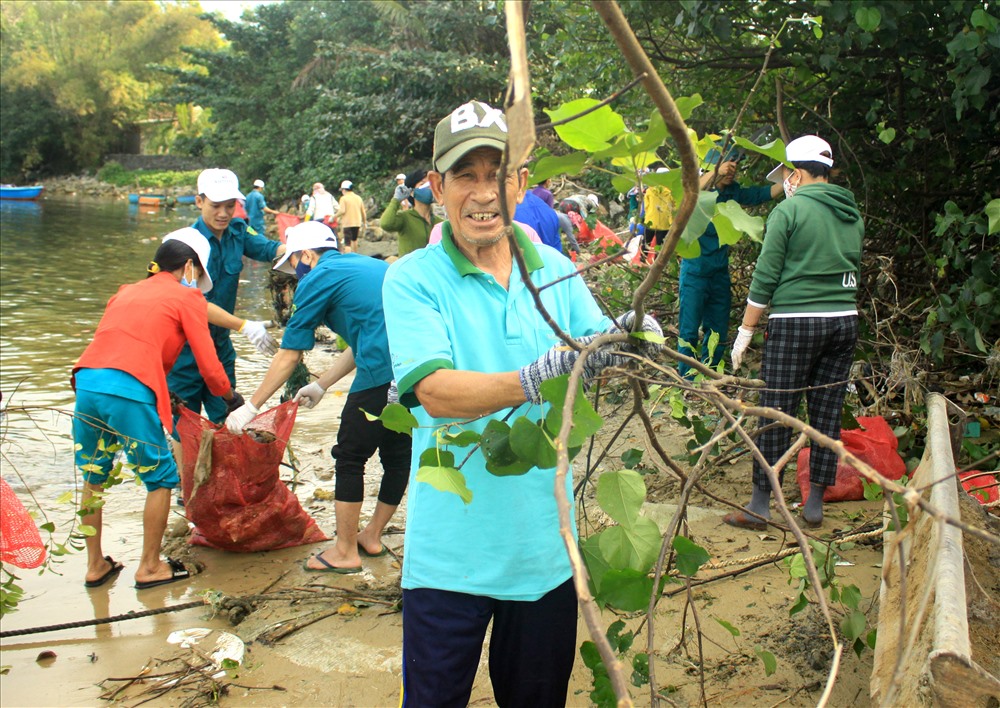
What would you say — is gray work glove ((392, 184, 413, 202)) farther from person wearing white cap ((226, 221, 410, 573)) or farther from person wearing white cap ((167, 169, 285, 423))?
person wearing white cap ((226, 221, 410, 573))

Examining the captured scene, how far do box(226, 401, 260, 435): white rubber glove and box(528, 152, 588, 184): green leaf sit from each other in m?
3.07

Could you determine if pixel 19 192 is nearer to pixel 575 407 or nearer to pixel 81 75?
pixel 81 75

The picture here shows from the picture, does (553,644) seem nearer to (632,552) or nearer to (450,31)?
(632,552)

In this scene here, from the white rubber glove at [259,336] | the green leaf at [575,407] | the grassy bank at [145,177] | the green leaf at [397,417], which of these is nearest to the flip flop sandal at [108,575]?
the white rubber glove at [259,336]

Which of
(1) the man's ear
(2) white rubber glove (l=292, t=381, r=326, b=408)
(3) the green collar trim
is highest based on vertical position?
(1) the man's ear

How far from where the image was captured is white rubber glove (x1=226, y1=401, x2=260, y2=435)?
13.8 ft

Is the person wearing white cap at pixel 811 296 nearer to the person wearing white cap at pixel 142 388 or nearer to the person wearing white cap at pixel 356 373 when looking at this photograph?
the person wearing white cap at pixel 356 373

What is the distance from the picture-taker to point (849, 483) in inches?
176

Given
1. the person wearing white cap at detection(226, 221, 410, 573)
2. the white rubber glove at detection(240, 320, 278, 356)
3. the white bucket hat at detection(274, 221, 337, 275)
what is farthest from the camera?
the white rubber glove at detection(240, 320, 278, 356)

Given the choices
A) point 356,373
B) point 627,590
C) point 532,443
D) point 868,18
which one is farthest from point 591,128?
point 868,18

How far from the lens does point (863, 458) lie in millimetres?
4148

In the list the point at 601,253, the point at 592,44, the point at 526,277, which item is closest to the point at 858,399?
the point at 601,253

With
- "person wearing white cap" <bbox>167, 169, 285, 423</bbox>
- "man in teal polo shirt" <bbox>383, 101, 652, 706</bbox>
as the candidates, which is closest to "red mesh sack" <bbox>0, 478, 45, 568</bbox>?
"person wearing white cap" <bbox>167, 169, 285, 423</bbox>

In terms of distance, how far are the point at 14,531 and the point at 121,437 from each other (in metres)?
0.66
